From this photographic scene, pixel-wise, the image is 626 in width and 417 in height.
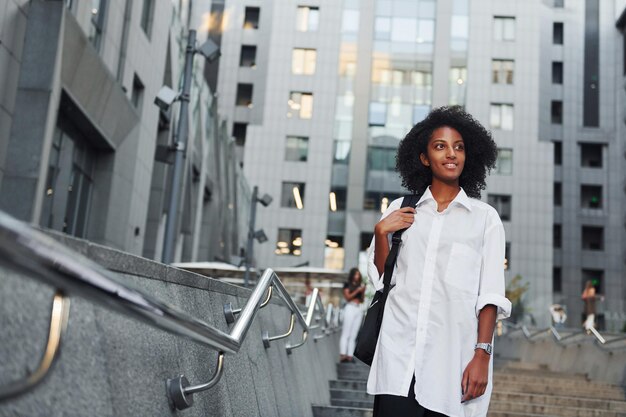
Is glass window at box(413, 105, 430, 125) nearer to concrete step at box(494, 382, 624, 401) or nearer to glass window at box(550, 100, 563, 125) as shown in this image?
glass window at box(550, 100, 563, 125)

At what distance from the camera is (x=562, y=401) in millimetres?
9195

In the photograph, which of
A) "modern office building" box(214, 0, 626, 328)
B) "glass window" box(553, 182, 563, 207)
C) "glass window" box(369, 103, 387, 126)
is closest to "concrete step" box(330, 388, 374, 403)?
"modern office building" box(214, 0, 626, 328)

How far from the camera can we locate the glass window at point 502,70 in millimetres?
47719

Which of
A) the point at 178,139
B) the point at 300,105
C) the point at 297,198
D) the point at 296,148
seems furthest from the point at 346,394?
the point at 300,105

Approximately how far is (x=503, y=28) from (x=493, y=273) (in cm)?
4838

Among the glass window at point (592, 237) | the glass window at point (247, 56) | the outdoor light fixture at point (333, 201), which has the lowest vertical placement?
the outdoor light fixture at point (333, 201)

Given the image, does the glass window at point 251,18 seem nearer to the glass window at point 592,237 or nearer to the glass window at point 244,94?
the glass window at point 244,94

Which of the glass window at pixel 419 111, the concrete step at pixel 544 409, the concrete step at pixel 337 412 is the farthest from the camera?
the glass window at pixel 419 111

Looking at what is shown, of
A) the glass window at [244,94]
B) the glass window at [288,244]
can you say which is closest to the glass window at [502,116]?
the glass window at [288,244]

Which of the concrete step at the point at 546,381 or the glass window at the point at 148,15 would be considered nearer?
the concrete step at the point at 546,381

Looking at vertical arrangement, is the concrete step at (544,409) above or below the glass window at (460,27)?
below

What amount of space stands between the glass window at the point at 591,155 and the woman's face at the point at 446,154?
203 ft

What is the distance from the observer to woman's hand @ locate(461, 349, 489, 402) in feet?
9.43

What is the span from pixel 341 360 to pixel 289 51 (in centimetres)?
3656
